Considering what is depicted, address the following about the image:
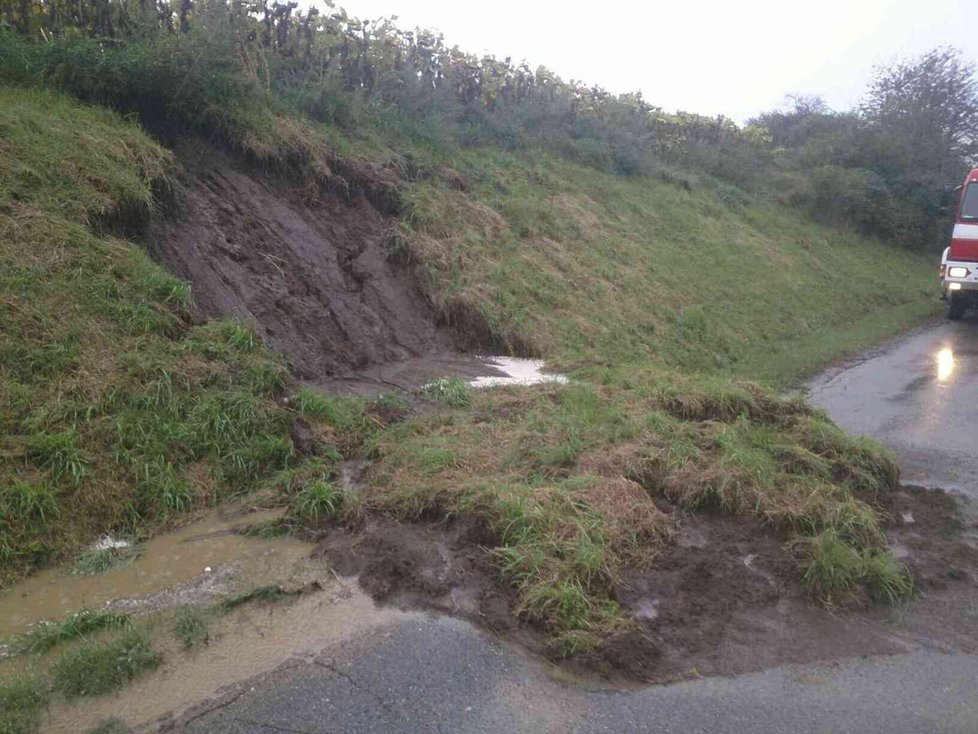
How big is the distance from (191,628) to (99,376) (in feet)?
8.90

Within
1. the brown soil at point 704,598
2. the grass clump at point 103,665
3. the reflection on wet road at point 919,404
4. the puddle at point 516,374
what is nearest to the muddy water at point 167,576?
the brown soil at point 704,598

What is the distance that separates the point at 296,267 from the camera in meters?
10.2

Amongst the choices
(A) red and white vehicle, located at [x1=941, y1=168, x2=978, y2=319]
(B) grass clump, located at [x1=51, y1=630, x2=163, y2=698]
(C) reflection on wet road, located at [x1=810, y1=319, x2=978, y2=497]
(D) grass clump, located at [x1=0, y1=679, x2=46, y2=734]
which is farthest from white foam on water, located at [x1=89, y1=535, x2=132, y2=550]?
(A) red and white vehicle, located at [x1=941, y1=168, x2=978, y2=319]

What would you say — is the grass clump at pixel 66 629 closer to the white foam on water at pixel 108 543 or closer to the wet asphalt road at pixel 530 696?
the white foam on water at pixel 108 543

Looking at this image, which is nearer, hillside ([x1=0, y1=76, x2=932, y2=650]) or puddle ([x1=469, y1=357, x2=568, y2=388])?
hillside ([x1=0, y1=76, x2=932, y2=650])

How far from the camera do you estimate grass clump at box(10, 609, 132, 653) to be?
14.4 feet

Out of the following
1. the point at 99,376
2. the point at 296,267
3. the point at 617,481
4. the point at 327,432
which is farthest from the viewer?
the point at 296,267

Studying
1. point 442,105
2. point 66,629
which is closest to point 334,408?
point 66,629

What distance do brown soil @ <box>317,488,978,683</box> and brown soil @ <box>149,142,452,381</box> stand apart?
13.1 feet

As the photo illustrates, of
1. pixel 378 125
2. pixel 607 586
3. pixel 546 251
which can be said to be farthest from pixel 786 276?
pixel 607 586

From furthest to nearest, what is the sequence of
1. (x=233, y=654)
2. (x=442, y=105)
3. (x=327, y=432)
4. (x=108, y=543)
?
1. (x=442, y=105)
2. (x=327, y=432)
3. (x=108, y=543)
4. (x=233, y=654)

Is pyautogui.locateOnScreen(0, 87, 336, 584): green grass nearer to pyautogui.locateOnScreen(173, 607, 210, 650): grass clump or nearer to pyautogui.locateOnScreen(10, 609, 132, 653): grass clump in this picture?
pyautogui.locateOnScreen(10, 609, 132, 653): grass clump

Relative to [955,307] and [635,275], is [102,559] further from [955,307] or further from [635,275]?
[955,307]

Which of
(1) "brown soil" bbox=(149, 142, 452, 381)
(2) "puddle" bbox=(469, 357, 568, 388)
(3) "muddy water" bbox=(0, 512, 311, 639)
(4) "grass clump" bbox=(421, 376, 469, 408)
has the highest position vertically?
(1) "brown soil" bbox=(149, 142, 452, 381)
